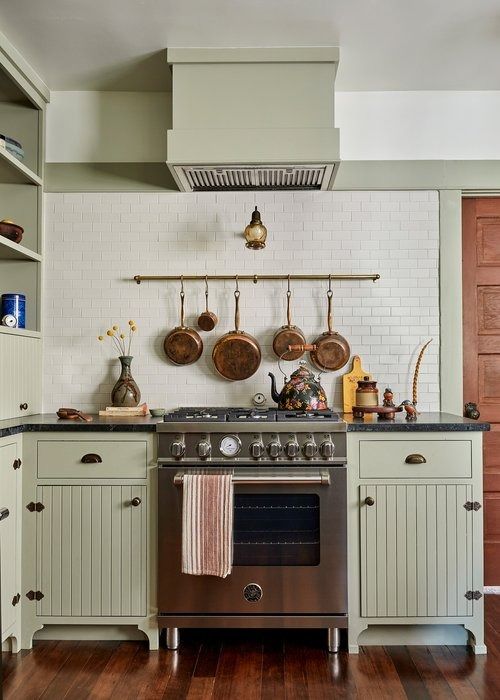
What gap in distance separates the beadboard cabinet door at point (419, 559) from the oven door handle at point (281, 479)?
262 millimetres

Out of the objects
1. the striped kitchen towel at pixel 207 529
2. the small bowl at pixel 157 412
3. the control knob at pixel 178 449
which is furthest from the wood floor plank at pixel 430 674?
the small bowl at pixel 157 412

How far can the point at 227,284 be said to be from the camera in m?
3.43

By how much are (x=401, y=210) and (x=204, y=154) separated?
1213 mm

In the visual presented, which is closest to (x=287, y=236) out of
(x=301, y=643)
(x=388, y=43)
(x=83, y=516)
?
(x=388, y=43)

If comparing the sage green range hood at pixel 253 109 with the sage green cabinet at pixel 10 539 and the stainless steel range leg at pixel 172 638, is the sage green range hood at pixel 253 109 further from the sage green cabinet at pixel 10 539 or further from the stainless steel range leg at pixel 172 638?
the stainless steel range leg at pixel 172 638

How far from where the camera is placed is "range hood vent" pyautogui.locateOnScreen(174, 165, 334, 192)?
308 cm

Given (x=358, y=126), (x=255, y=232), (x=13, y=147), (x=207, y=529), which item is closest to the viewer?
(x=207, y=529)

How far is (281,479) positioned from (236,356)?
0.92 meters

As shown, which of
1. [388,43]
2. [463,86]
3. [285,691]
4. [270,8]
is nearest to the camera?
[285,691]

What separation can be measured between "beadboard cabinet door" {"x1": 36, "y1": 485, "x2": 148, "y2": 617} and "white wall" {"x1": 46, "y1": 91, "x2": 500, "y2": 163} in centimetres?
195

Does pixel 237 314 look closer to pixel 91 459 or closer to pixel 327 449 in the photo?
pixel 327 449

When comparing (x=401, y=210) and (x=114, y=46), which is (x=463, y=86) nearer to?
(x=401, y=210)

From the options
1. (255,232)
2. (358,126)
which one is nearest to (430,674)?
(255,232)

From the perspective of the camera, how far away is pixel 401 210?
3422 mm
